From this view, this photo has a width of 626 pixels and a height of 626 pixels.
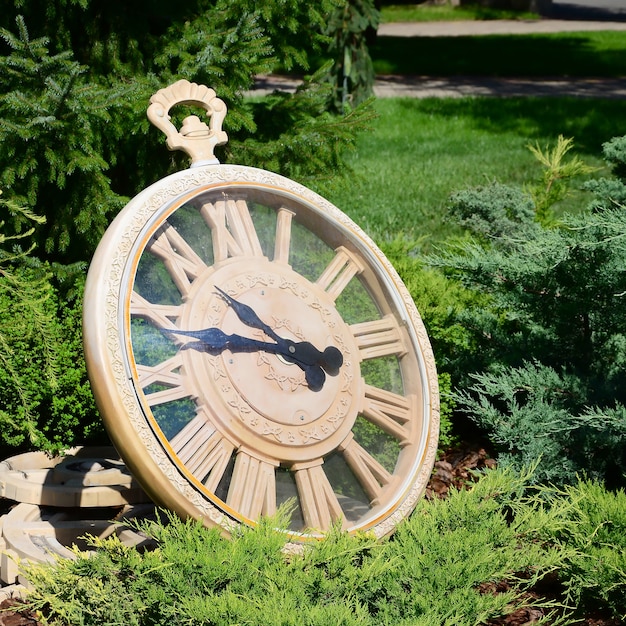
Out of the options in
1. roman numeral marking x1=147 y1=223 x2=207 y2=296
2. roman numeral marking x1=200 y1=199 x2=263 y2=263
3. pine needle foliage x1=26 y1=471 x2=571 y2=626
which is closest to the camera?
→ pine needle foliage x1=26 y1=471 x2=571 y2=626

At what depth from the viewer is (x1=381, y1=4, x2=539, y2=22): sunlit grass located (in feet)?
90.4

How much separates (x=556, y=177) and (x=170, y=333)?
141 inches

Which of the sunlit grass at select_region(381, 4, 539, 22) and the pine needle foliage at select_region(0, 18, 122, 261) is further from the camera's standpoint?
the sunlit grass at select_region(381, 4, 539, 22)

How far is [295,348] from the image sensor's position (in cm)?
317

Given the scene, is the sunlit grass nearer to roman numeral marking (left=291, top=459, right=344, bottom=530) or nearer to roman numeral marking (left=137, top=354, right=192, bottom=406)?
roman numeral marking (left=291, top=459, right=344, bottom=530)

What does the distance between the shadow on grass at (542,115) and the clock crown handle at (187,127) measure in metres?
7.86

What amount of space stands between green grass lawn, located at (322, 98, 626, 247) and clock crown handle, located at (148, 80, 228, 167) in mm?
1717

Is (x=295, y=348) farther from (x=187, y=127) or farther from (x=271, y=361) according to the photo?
(x=187, y=127)

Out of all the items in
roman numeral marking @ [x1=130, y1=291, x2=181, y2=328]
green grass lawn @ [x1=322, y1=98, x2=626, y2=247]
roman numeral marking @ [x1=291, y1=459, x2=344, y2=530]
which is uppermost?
roman numeral marking @ [x1=130, y1=291, x2=181, y2=328]

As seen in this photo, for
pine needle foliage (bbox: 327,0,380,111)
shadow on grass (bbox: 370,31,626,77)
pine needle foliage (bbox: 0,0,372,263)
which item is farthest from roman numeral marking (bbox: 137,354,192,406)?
shadow on grass (bbox: 370,31,626,77)

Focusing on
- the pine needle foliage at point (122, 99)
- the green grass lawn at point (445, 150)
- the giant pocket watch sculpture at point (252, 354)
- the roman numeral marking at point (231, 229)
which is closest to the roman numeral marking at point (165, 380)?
the giant pocket watch sculpture at point (252, 354)

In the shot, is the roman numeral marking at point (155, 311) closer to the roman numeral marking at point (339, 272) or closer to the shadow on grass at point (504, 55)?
the roman numeral marking at point (339, 272)

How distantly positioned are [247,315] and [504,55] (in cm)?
1801

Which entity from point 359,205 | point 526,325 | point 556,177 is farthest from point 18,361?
point 359,205
